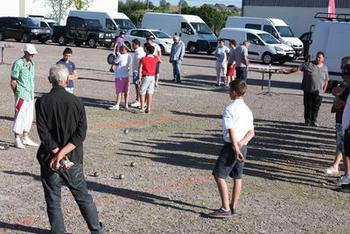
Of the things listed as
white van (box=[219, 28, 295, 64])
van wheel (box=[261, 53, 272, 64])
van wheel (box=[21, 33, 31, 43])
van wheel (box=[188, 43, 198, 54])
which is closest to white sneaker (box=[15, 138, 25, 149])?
white van (box=[219, 28, 295, 64])

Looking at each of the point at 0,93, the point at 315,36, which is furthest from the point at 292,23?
the point at 0,93

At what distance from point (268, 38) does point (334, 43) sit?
12.5 m

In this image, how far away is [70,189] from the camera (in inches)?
227

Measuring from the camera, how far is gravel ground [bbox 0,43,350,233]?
6.79 metres

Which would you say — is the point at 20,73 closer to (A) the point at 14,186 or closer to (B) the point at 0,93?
(A) the point at 14,186

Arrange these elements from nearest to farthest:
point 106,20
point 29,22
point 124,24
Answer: point 106,20 < point 124,24 < point 29,22

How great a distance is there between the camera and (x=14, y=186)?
784 centimetres

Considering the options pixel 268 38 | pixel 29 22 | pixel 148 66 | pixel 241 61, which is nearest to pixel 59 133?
pixel 148 66

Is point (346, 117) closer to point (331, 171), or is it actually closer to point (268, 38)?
point (331, 171)

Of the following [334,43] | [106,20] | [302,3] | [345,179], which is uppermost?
[302,3]

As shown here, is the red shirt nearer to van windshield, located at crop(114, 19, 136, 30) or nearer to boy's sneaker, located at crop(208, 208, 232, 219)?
boy's sneaker, located at crop(208, 208, 232, 219)

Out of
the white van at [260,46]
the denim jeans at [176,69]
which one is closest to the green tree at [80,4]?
the white van at [260,46]

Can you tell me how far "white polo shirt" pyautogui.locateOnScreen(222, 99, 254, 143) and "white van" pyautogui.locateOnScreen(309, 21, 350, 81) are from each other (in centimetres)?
1533

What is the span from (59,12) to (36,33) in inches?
726
